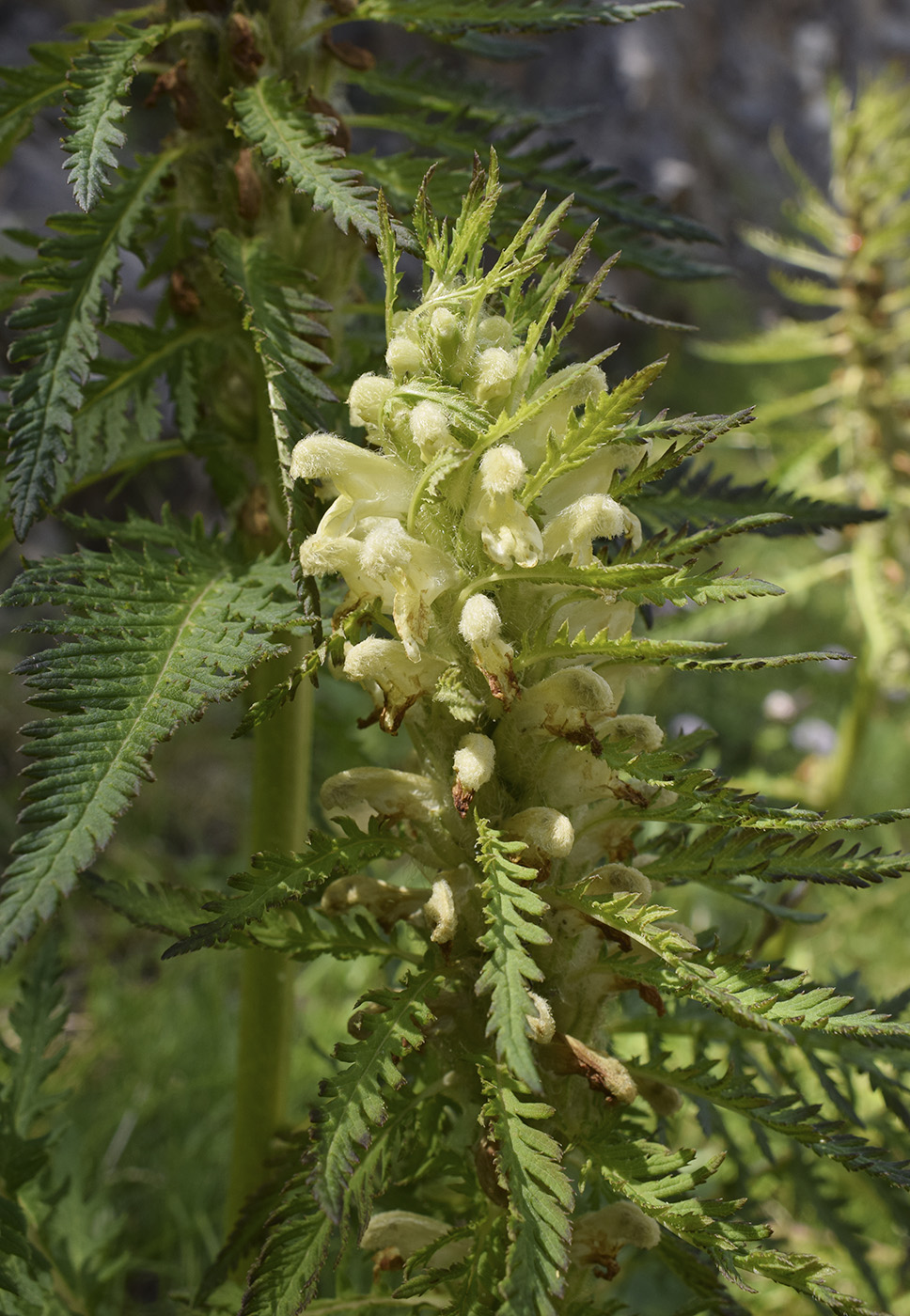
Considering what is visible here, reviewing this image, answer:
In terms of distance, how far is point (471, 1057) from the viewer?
28.3 inches

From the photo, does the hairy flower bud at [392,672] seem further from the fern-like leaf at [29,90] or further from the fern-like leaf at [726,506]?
the fern-like leaf at [29,90]

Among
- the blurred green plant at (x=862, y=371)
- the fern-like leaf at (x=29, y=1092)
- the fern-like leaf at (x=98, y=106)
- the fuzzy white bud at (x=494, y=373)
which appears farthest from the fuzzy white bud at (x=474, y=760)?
the blurred green plant at (x=862, y=371)

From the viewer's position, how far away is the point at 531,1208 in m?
0.61

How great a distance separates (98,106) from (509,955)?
700mm

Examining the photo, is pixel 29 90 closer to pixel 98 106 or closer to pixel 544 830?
pixel 98 106

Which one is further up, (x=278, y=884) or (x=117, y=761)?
(x=117, y=761)

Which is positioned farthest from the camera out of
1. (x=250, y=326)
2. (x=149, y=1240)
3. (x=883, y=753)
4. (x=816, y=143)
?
(x=816, y=143)

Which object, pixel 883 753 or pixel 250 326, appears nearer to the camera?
pixel 250 326

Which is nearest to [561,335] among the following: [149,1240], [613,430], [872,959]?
[613,430]

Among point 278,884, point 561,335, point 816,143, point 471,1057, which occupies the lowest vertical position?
point 471,1057

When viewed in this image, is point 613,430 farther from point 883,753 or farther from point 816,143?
point 816,143

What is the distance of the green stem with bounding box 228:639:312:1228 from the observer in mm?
1099

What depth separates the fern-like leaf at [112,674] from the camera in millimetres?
596

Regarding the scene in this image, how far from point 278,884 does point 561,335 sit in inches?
16.5
